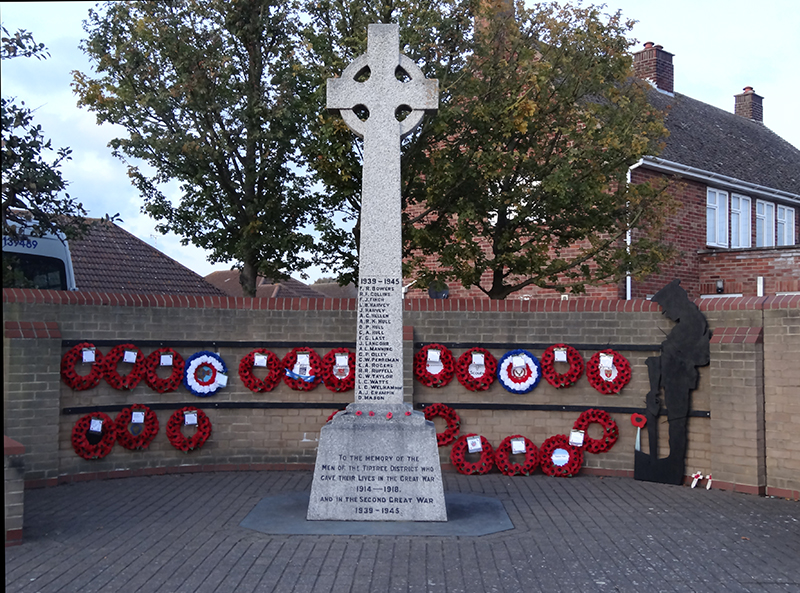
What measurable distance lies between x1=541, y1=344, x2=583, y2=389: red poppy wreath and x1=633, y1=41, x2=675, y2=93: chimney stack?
18.8 metres


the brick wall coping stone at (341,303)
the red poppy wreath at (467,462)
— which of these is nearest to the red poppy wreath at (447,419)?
the red poppy wreath at (467,462)

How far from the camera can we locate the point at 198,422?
10406mm

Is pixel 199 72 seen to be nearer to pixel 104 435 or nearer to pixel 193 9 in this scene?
pixel 193 9

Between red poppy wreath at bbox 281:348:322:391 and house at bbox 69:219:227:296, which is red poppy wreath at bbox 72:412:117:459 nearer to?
red poppy wreath at bbox 281:348:322:391

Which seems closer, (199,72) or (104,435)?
(104,435)

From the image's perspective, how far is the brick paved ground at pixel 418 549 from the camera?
565cm

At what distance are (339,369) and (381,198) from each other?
3398 mm

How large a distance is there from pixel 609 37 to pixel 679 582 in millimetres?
10374

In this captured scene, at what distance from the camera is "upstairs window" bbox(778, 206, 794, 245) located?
2566 cm

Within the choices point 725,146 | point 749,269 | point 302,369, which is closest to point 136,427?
point 302,369

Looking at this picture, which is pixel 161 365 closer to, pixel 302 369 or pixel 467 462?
pixel 302 369

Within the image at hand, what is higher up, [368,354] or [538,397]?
[368,354]

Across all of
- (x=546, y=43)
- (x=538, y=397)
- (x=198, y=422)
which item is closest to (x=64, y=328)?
(x=198, y=422)

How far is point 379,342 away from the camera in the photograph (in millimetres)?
7699
